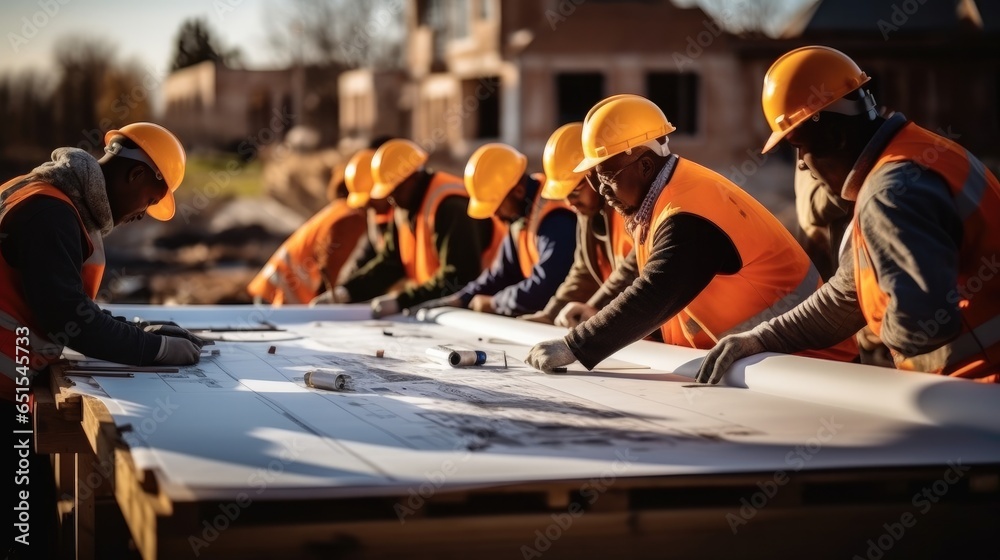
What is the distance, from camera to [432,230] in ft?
29.1

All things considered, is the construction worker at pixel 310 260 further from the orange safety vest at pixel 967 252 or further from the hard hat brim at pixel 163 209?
the orange safety vest at pixel 967 252

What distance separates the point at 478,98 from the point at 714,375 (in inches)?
1041

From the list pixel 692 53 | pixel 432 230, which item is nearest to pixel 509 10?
pixel 692 53

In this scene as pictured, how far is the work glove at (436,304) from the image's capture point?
7.80 m

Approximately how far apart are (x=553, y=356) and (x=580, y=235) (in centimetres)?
233

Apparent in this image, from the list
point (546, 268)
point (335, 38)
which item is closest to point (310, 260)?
point (546, 268)

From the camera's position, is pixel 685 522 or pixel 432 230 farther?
pixel 432 230

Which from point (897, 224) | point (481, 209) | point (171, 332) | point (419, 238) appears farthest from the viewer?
point (419, 238)

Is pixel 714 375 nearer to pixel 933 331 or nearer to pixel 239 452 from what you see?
pixel 933 331

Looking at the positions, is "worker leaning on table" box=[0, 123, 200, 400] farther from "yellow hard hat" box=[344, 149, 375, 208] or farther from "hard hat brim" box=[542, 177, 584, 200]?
"yellow hard hat" box=[344, 149, 375, 208]

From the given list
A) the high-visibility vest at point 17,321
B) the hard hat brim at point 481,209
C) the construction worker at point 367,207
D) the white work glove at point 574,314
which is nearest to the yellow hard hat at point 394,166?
the construction worker at point 367,207

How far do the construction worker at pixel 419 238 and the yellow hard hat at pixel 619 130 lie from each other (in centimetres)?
286

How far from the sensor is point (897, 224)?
3.58 metres

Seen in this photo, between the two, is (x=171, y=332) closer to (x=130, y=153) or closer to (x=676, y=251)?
(x=130, y=153)
